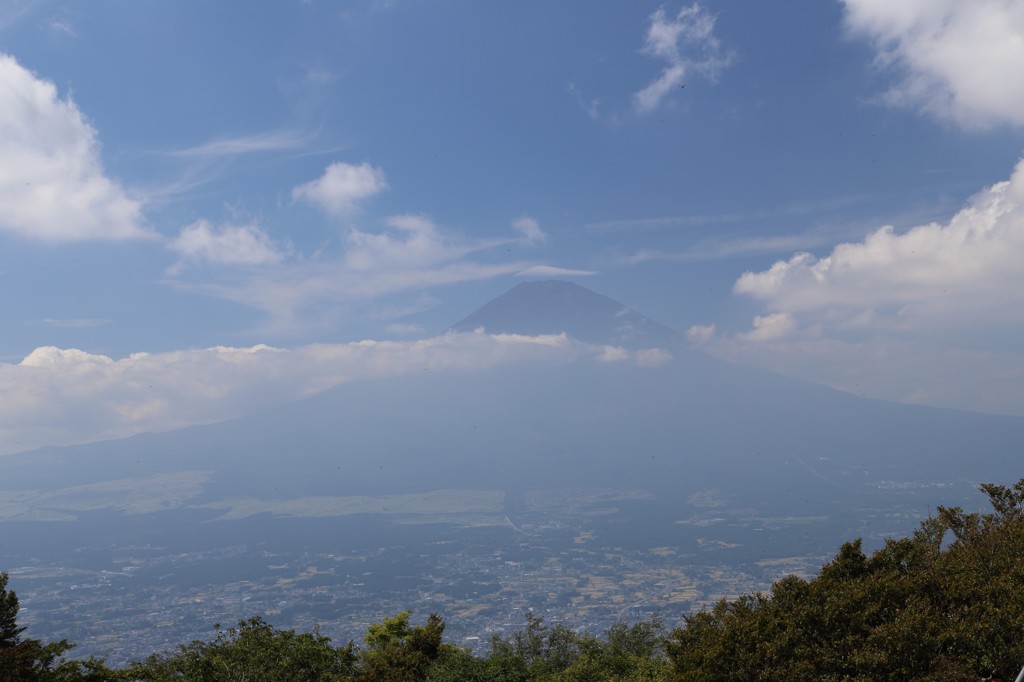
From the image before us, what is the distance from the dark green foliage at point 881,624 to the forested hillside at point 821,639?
0.10ft

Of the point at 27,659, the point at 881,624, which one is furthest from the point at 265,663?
the point at 881,624

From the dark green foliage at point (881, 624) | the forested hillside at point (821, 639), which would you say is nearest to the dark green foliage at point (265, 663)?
the forested hillside at point (821, 639)

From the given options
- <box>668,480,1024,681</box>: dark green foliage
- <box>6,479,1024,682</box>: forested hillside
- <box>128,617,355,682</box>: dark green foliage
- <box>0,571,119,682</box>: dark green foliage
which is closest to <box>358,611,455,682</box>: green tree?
<box>6,479,1024,682</box>: forested hillside

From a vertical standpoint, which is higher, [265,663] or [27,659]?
[27,659]

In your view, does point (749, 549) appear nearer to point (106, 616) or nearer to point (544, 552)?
point (544, 552)

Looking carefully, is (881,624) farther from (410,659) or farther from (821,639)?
(410,659)

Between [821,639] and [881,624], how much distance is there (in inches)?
59.7

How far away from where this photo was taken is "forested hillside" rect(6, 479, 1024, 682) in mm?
14094

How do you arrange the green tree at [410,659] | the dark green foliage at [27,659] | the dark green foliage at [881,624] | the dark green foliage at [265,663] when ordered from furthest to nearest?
1. the green tree at [410,659]
2. the dark green foliage at [265,663]
3. the dark green foliage at [27,659]
4. the dark green foliage at [881,624]

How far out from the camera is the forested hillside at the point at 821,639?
14.1 m

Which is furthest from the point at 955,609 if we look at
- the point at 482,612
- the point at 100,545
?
the point at 100,545

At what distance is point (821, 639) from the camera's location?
1532 cm

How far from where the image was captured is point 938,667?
13.8m

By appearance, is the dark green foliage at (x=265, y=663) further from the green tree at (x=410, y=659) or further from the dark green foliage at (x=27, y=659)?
the dark green foliage at (x=27, y=659)
